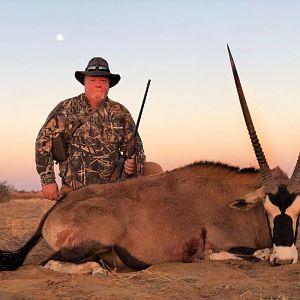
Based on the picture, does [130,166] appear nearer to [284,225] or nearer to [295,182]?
[295,182]

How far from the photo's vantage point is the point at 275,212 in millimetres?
5223

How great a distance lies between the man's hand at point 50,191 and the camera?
292 inches

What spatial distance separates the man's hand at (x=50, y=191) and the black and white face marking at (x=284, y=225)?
3298 mm

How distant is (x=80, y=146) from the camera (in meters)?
7.64

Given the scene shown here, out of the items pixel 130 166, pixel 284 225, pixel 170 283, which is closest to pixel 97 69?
pixel 130 166

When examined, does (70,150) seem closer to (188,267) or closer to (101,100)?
(101,100)

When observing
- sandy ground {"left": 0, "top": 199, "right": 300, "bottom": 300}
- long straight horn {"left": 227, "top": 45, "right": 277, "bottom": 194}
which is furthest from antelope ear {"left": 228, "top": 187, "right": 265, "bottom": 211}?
sandy ground {"left": 0, "top": 199, "right": 300, "bottom": 300}

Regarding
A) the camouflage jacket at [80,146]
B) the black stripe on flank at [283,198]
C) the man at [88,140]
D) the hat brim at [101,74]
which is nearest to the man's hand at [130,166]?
the man at [88,140]

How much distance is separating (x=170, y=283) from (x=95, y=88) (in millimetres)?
4016

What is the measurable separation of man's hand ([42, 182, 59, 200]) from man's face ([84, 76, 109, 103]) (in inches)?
54.0

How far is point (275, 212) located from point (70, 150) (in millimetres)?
3420

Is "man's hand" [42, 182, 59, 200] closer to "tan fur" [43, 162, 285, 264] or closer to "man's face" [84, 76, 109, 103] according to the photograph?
"man's face" [84, 76, 109, 103]

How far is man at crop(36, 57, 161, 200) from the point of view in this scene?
25.0 ft

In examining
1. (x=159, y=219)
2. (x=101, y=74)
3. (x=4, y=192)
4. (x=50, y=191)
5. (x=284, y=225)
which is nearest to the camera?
(x=284, y=225)
